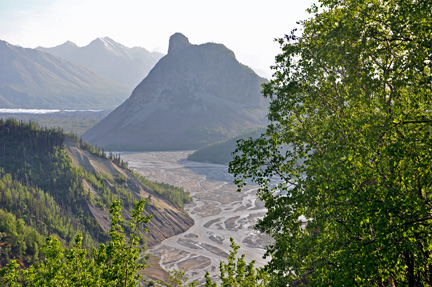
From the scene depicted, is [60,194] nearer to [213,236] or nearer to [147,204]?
[147,204]

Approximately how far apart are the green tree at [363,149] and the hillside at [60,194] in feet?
221

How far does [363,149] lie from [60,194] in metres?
107

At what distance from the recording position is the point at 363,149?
14641 millimetres

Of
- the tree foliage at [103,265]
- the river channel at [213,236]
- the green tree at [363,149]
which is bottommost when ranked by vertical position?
the river channel at [213,236]

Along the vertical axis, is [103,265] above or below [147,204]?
above

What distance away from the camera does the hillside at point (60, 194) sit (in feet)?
271

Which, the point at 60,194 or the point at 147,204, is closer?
the point at 60,194

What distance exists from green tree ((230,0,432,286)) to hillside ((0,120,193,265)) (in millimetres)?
67221

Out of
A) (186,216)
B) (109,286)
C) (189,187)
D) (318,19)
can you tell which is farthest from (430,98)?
(189,187)

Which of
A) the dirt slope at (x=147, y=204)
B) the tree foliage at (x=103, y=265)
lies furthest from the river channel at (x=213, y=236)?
the tree foliage at (x=103, y=265)

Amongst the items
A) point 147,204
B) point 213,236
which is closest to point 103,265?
point 213,236

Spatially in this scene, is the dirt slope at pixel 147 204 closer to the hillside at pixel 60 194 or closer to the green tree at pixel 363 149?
the hillside at pixel 60 194

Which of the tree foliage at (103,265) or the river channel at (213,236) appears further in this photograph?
the river channel at (213,236)

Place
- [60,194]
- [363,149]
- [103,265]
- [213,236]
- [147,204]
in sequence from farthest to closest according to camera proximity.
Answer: [147,204], [213,236], [60,194], [103,265], [363,149]
